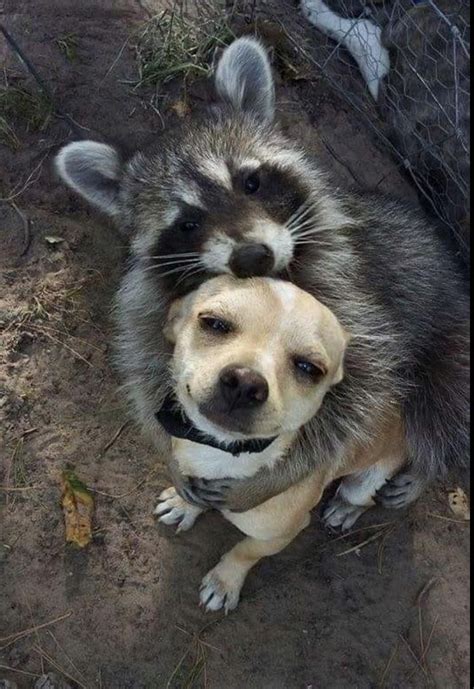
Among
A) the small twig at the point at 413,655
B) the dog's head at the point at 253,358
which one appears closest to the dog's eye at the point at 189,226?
the dog's head at the point at 253,358

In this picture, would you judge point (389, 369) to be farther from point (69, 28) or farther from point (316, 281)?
point (69, 28)

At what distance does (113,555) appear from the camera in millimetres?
2934

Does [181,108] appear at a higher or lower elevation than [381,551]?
higher

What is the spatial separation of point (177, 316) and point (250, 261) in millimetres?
291

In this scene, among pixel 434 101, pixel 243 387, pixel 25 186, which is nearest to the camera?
pixel 243 387

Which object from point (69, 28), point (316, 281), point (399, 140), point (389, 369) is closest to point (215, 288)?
point (316, 281)

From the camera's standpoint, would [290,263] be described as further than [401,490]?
No

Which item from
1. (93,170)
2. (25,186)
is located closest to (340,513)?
(93,170)

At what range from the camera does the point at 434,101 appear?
10.6 feet

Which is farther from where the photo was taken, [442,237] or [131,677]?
[442,237]

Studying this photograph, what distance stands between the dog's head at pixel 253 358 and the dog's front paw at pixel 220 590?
1154 mm

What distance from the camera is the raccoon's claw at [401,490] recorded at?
9.87ft

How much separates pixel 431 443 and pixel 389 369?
40 centimetres

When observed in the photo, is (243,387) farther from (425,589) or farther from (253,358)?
(425,589)
